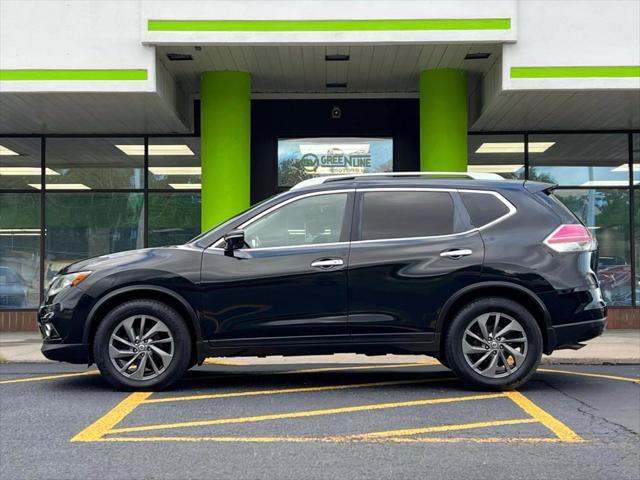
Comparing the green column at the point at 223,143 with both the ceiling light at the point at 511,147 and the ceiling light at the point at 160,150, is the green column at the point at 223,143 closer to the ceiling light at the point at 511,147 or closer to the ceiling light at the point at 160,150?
the ceiling light at the point at 160,150

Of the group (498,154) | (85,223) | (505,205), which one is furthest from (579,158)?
(85,223)

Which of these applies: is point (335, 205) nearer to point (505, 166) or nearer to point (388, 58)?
point (388, 58)

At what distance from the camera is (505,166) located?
13695 millimetres

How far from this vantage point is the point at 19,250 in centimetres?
1364

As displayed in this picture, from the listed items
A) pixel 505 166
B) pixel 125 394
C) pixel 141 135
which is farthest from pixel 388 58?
pixel 125 394

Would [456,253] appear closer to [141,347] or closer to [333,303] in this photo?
[333,303]

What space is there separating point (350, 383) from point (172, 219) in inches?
295

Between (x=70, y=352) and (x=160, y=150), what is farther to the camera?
(x=160, y=150)

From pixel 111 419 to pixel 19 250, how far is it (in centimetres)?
925

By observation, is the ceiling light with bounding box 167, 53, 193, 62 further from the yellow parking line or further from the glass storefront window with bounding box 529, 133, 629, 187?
the glass storefront window with bounding box 529, 133, 629, 187

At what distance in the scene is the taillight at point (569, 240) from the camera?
647 cm

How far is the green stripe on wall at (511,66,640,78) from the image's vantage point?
414 inches

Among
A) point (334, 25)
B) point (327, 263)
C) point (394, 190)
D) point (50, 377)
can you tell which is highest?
point (334, 25)

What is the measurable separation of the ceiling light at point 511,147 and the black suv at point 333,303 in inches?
293
